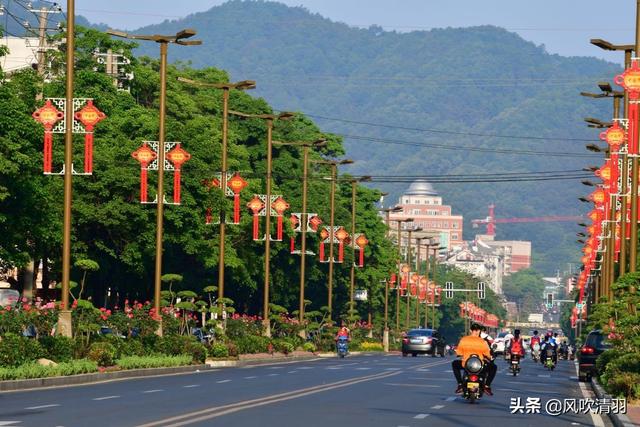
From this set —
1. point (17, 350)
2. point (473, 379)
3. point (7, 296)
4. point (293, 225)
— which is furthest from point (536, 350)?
point (473, 379)

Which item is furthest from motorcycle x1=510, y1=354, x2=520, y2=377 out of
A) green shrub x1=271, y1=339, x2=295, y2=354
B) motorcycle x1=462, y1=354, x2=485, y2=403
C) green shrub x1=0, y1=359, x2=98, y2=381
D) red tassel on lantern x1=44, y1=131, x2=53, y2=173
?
motorcycle x1=462, y1=354, x2=485, y2=403

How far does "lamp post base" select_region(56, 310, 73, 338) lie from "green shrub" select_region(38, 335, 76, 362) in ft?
4.61

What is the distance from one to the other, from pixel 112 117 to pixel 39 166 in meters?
17.0

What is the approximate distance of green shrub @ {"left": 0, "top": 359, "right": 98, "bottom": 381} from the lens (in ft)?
126

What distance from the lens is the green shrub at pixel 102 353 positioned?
152 feet

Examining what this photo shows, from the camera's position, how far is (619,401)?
32906 mm

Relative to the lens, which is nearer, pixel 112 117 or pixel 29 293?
pixel 29 293

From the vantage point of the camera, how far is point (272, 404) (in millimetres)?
32031

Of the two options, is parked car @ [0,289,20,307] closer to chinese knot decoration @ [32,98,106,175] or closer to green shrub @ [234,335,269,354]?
green shrub @ [234,335,269,354]

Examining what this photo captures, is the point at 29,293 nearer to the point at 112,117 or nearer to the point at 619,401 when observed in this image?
the point at 112,117

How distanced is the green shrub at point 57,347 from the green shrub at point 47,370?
325 mm

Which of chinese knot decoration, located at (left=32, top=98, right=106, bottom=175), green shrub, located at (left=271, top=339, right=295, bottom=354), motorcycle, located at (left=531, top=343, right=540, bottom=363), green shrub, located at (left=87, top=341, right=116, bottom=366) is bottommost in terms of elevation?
motorcycle, located at (left=531, top=343, right=540, bottom=363)

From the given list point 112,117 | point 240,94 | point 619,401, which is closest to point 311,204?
point 240,94

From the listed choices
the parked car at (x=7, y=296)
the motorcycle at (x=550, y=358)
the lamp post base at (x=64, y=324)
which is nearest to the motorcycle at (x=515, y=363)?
the motorcycle at (x=550, y=358)
